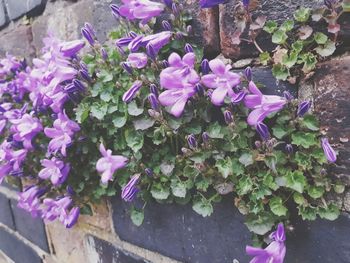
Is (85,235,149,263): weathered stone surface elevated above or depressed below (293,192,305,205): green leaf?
below

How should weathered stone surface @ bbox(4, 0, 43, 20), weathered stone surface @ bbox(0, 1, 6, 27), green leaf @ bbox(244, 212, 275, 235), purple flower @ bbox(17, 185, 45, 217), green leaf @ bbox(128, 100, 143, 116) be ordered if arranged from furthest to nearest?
weathered stone surface @ bbox(0, 1, 6, 27)
weathered stone surface @ bbox(4, 0, 43, 20)
purple flower @ bbox(17, 185, 45, 217)
green leaf @ bbox(128, 100, 143, 116)
green leaf @ bbox(244, 212, 275, 235)

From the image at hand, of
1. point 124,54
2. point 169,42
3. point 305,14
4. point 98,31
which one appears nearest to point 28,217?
point 98,31

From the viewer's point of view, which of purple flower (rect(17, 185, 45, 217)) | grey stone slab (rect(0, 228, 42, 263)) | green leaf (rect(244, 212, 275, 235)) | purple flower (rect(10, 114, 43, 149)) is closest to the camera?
green leaf (rect(244, 212, 275, 235))

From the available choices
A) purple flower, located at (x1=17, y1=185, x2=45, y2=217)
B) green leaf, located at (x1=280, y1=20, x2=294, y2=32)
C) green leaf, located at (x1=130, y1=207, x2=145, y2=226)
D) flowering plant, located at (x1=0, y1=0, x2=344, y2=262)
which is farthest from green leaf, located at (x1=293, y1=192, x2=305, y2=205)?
purple flower, located at (x1=17, y1=185, x2=45, y2=217)

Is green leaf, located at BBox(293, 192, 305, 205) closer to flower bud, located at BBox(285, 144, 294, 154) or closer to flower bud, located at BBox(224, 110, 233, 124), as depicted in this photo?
flower bud, located at BBox(285, 144, 294, 154)

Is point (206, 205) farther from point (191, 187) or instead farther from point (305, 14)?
point (305, 14)

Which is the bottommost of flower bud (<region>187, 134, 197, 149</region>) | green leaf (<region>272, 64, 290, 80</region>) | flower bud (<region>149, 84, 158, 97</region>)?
flower bud (<region>187, 134, 197, 149</region>)

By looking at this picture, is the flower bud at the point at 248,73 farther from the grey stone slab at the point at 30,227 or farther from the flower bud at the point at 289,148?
the grey stone slab at the point at 30,227
